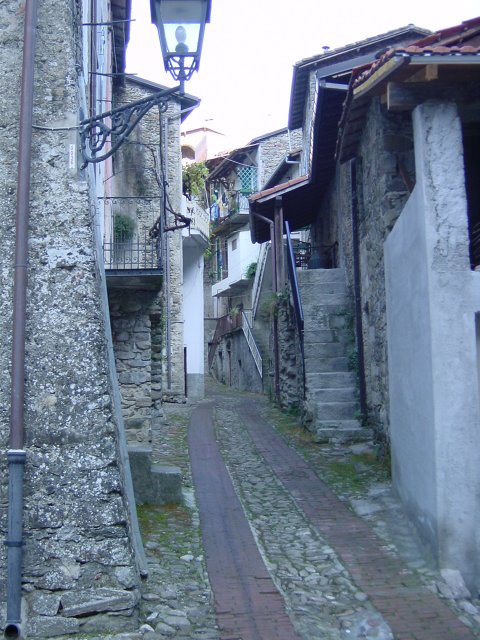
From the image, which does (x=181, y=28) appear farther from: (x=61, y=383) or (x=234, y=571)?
(x=234, y=571)

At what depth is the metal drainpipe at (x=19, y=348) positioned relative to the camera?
4.17 m

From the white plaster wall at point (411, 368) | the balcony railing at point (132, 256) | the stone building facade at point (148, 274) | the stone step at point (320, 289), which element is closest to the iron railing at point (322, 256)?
the stone step at point (320, 289)

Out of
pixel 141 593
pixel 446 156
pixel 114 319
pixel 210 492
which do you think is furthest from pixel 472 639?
pixel 114 319

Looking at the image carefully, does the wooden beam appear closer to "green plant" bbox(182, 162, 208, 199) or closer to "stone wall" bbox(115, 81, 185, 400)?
"stone wall" bbox(115, 81, 185, 400)

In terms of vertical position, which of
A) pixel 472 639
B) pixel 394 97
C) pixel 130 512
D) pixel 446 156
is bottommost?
pixel 472 639

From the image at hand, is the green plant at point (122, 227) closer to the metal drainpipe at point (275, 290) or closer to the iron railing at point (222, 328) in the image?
the metal drainpipe at point (275, 290)

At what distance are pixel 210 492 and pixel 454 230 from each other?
4.11 m

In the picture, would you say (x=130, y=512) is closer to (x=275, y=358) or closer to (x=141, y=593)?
(x=141, y=593)

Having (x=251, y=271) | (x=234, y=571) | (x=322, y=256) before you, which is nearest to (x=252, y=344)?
(x=251, y=271)

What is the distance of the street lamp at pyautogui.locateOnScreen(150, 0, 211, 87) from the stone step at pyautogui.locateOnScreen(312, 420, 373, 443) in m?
6.80

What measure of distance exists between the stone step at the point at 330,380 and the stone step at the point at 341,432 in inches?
28.4

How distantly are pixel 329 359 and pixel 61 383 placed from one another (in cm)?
776

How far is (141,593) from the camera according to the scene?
4754 mm

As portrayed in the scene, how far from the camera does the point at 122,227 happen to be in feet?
Result: 48.1
